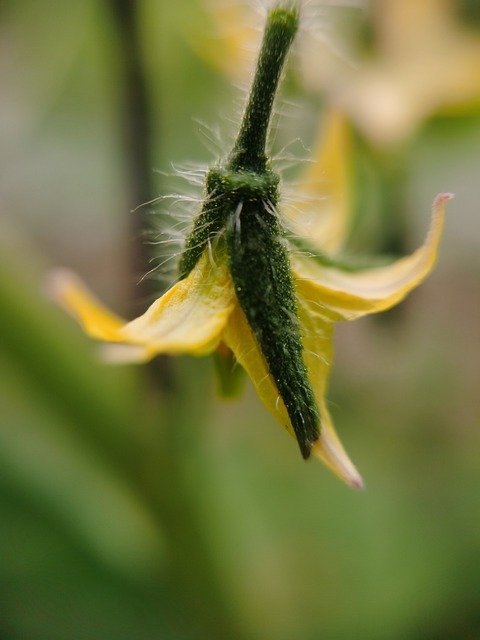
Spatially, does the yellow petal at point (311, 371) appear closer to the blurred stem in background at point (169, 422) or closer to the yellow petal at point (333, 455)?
the yellow petal at point (333, 455)

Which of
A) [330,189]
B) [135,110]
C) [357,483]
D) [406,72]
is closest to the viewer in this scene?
[357,483]

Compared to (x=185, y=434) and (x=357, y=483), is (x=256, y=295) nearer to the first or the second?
(x=357, y=483)

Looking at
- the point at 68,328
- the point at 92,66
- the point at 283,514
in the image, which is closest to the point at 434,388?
the point at 283,514

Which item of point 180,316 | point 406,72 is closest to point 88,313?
point 180,316

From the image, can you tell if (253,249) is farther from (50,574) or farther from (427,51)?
(50,574)

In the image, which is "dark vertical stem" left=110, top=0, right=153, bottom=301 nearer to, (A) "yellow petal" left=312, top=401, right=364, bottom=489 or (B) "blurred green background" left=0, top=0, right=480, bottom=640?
(B) "blurred green background" left=0, top=0, right=480, bottom=640

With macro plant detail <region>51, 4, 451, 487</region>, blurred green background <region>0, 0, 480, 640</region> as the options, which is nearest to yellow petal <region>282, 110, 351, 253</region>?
blurred green background <region>0, 0, 480, 640</region>
